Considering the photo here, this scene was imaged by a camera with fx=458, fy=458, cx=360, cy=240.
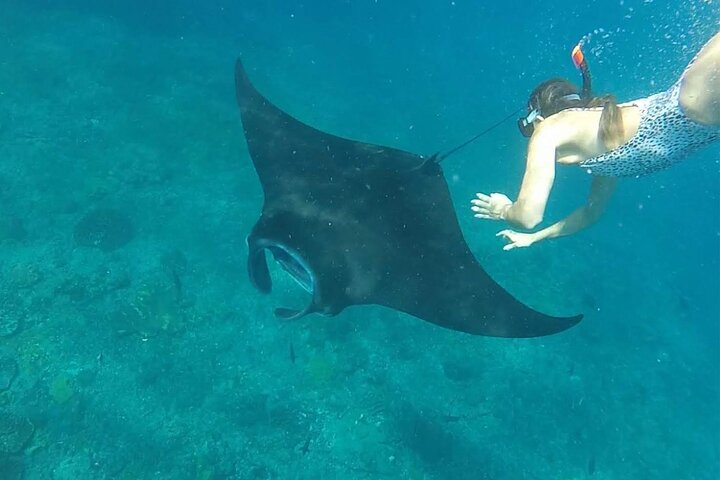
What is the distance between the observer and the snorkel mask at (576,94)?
4.03 metres

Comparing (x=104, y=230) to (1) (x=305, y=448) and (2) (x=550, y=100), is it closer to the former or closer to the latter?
(1) (x=305, y=448)

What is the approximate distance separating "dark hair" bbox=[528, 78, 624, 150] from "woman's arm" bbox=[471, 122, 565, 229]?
0.24 m

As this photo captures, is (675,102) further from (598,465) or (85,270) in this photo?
(85,270)

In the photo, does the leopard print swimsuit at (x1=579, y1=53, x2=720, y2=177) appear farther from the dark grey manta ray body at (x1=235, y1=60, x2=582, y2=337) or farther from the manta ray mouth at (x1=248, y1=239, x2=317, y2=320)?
the manta ray mouth at (x1=248, y1=239, x2=317, y2=320)

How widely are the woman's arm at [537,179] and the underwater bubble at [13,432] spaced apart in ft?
29.7

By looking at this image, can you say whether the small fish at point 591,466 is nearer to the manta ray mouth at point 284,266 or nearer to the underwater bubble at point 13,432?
the manta ray mouth at point 284,266

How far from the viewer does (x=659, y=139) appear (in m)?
4.07

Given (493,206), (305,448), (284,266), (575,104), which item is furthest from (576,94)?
(305,448)

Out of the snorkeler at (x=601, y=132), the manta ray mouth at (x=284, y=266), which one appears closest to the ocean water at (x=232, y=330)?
the manta ray mouth at (x=284, y=266)

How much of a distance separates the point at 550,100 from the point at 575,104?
0.72 feet

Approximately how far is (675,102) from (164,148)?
46.4ft

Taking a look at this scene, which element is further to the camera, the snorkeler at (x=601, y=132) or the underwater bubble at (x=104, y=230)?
the underwater bubble at (x=104, y=230)

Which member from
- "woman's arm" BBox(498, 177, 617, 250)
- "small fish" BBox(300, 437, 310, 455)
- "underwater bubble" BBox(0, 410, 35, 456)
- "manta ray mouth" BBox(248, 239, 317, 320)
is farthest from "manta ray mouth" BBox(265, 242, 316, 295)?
"underwater bubble" BBox(0, 410, 35, 456)

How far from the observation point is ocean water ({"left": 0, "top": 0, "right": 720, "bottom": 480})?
350 inches
